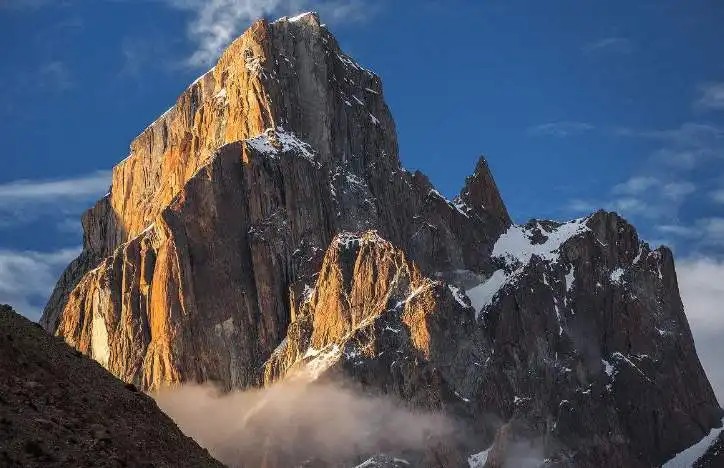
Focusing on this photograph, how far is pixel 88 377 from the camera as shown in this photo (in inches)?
3423

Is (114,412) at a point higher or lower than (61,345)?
lower

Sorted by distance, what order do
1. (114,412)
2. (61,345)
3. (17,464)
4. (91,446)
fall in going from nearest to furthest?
1. (17,464)
2. (91,446)
3. (114,412)
4. (61,345)

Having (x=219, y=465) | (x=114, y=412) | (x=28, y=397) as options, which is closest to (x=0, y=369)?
(x=28, y=397)

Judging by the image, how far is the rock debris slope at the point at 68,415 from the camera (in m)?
74.6

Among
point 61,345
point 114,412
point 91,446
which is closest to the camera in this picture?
point 91,446

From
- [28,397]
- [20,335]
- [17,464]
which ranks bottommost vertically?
[17,464]

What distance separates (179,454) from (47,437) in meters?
11.5

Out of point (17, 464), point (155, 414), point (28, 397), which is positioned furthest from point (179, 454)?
point (17, 464)

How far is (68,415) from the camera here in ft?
262

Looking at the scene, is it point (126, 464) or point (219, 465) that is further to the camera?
point (219, 465)

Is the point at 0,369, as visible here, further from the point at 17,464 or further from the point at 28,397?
the point at 17,464

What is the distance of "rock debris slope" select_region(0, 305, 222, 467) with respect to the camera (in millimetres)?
74562

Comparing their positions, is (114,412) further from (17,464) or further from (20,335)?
(17,464)

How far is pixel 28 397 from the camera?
78.9 metres
